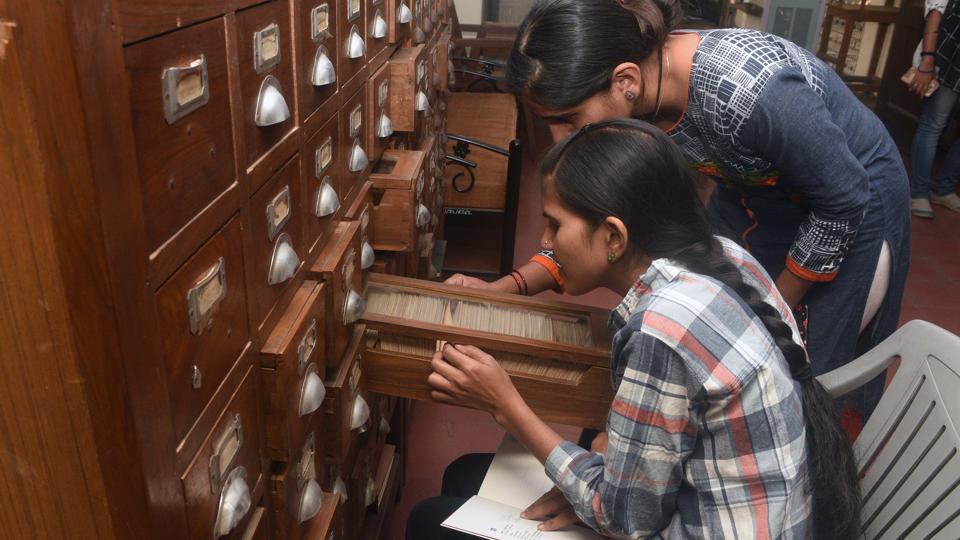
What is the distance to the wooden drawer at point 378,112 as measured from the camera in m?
1.37

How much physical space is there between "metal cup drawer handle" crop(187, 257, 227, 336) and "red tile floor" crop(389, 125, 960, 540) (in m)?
1.40

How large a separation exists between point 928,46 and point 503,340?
383 centimetres

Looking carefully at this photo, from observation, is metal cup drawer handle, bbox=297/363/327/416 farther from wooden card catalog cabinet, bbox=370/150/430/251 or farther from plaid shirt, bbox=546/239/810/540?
wooden card catalog cabinet, bbox=370/150/430/251

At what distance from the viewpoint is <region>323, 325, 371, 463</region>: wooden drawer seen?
1.07m

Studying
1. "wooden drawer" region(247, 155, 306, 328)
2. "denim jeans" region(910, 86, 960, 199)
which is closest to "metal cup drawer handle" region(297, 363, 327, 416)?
"wooden drawer" region(247, 155, 306, 328)

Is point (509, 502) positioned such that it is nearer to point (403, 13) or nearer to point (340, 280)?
point (340, 280)

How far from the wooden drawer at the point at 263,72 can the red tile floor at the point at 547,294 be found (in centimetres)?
140

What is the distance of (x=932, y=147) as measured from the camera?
13.5 ft

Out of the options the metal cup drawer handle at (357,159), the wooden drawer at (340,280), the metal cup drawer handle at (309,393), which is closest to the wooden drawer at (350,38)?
the metal cup drawer handle at (357,159)

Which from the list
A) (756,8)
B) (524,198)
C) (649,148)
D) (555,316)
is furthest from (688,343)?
(756,8)

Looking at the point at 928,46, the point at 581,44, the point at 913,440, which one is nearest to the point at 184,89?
the point at 581,44

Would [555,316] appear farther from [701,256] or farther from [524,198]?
[524,198]

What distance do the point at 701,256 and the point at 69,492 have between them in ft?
2.50

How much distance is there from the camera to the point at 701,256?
1.02 metres
